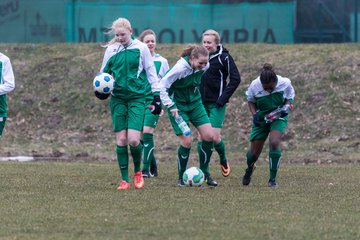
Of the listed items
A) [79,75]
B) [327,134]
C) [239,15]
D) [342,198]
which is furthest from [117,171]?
[239,15]

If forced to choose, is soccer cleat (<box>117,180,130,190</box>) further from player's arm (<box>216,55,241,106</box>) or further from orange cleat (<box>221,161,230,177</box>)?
orange cleat (<box>221,161,230,177</box>)

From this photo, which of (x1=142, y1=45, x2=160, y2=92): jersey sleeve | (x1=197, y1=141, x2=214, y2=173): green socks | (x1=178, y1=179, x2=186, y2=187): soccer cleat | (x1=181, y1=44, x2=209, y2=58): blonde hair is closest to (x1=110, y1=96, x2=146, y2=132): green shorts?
(x1=142, y1=45, x2=160, y2=92): jersey sleeve

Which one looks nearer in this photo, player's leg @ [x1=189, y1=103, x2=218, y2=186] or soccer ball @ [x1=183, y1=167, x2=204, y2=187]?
soccer ball @ [x1=183, y1=167, x2=204, y2=187]

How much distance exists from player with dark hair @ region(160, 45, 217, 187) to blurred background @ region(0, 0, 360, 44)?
46.5 ft

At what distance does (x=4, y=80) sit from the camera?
11898 millimetres

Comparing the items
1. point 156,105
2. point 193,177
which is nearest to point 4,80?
point 156,105

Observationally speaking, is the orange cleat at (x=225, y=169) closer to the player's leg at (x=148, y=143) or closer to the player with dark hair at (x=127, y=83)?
the player's leg at (x=148, y=143)

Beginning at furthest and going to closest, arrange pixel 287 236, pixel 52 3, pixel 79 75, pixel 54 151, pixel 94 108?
pixel 52 3 < pixel 79 75 < pixel 94 108 < pixel 54 151 < pixel 287 236

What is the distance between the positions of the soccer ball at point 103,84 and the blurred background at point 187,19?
50.3 ft

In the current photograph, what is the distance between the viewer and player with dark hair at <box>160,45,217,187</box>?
38.3ft

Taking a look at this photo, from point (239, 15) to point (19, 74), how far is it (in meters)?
6.05

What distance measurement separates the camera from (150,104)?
38.9 feet

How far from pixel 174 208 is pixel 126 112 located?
2.14 m

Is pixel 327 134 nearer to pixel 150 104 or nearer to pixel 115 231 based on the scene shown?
pixel 150 104
